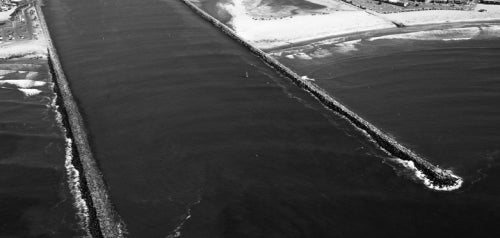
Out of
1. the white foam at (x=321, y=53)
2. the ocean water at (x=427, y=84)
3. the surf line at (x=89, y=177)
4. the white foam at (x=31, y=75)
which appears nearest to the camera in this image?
the surf line at (x=89, y=177)

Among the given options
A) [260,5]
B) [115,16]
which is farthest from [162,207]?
[260,5]

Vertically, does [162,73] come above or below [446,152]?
above

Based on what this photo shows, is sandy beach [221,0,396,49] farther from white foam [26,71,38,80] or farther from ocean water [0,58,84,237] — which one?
ocean water [0,58,84,237]

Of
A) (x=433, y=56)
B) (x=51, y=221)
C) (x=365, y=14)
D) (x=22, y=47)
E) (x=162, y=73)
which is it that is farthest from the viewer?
(x=365, y=14)

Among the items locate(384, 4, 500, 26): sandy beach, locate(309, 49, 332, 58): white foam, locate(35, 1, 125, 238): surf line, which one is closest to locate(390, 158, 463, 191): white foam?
locate(35, 1, 125, 238): surf line

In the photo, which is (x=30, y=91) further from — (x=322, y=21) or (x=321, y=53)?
(x=322, y=21)

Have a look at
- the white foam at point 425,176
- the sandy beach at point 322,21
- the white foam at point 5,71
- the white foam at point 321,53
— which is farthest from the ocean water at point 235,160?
the sandy beach at point 322,21

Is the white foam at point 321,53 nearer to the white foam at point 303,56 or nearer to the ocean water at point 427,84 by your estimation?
the ocean water at point 427,84

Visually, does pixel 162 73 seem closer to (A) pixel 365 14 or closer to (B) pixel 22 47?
(B) pixel 22 47
